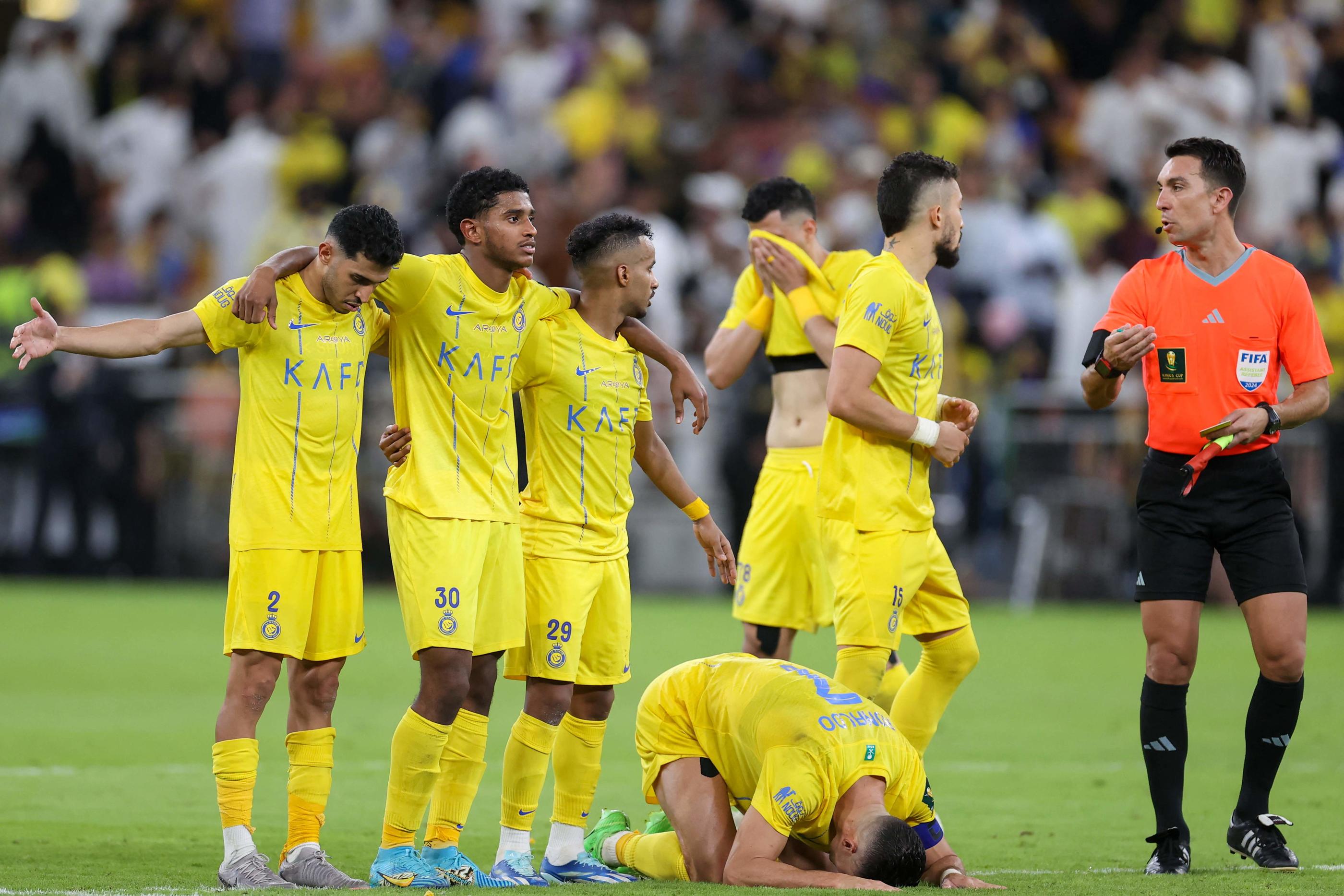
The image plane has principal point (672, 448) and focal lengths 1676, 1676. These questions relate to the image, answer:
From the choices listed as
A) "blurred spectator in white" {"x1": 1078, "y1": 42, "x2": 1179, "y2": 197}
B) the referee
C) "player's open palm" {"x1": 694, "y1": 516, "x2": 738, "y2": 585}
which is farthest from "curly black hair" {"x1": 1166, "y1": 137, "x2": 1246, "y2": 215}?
"blurred spectator in white" {"x1": 1078, "y1": 42, "x2": 1179, "y2": 197}

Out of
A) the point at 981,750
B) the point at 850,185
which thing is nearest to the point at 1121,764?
the point at 981,750

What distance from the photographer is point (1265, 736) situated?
610 centimetres

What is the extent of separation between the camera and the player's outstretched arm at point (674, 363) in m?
6.20

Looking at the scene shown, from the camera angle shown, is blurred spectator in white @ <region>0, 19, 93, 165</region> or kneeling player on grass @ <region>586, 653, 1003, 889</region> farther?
blurred spectator in white @ <region>0, 19, 93, 165</region>

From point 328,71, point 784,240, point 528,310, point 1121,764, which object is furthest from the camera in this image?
point 328,71

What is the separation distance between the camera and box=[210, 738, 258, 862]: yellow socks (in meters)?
5.50

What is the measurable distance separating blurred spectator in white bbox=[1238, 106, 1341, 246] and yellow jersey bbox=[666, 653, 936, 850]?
12.8 metres

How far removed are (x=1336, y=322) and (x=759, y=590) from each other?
10070mm

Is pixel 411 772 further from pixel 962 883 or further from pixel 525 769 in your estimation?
pixel 962 883

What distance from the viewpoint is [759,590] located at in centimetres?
725

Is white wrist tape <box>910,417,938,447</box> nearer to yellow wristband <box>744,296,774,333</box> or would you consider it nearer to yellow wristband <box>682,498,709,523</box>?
yellow wristband <box>682,498,709,523</box>

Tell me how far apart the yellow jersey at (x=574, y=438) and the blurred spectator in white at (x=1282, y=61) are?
46.5 feet

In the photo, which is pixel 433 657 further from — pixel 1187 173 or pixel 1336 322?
pixel 1336 322

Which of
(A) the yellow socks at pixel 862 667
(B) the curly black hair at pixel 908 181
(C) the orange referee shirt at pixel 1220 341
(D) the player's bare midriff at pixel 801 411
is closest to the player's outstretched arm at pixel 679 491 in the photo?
(A) the yellow socks at pixel 862 667
